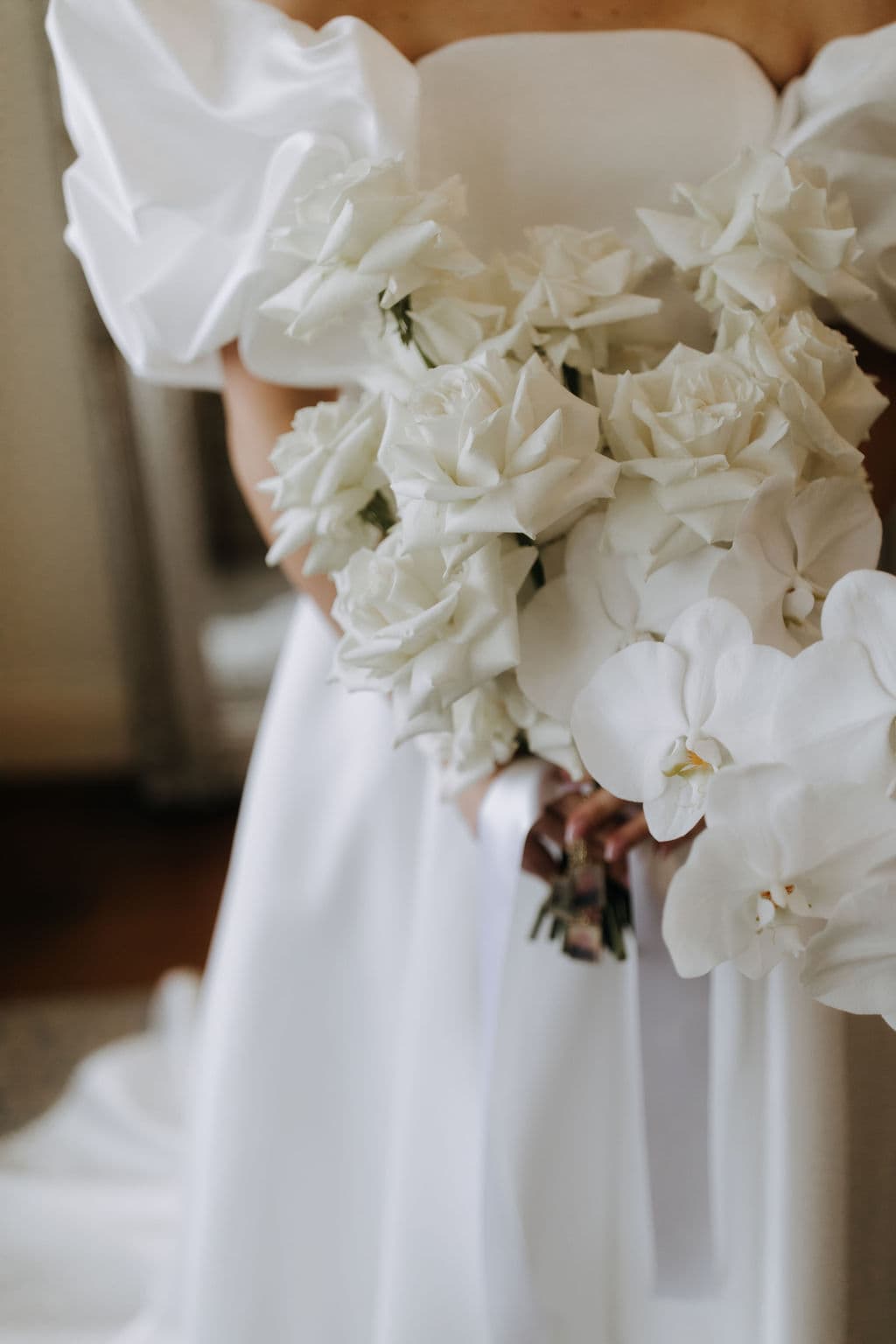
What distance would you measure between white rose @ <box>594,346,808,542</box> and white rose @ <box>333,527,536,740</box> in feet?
0.24

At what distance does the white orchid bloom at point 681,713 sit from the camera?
41 centimetres

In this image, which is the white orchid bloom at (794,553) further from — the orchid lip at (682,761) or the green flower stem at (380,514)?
the green flower stem at (380,514)

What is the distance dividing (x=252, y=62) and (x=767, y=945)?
0.67 metres

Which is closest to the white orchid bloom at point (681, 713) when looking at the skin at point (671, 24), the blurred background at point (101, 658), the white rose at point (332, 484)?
the white rose at point (332, 484)

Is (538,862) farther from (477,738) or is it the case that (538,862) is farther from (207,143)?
(207,143)

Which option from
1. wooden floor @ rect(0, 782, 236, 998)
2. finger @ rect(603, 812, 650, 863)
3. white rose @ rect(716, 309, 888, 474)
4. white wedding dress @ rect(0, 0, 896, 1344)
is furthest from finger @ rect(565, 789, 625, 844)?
wooden floor @ rect(0, 782, 236, 998)

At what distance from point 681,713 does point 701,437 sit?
149mm

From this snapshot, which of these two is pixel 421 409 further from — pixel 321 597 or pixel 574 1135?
pixel 574 1135

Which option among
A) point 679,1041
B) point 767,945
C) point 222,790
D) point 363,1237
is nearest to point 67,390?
point 222,790

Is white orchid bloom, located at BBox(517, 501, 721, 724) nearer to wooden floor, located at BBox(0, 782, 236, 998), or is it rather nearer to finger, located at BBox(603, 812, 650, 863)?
finger, located at BBox(603, 812, 650, 863)

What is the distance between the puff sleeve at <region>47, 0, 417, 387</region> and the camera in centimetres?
75

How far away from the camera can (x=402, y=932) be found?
1041mm

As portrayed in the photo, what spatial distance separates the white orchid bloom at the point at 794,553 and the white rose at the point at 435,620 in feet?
0.36

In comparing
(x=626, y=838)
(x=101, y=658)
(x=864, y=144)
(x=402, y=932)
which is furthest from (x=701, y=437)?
(x=101, y=658)
